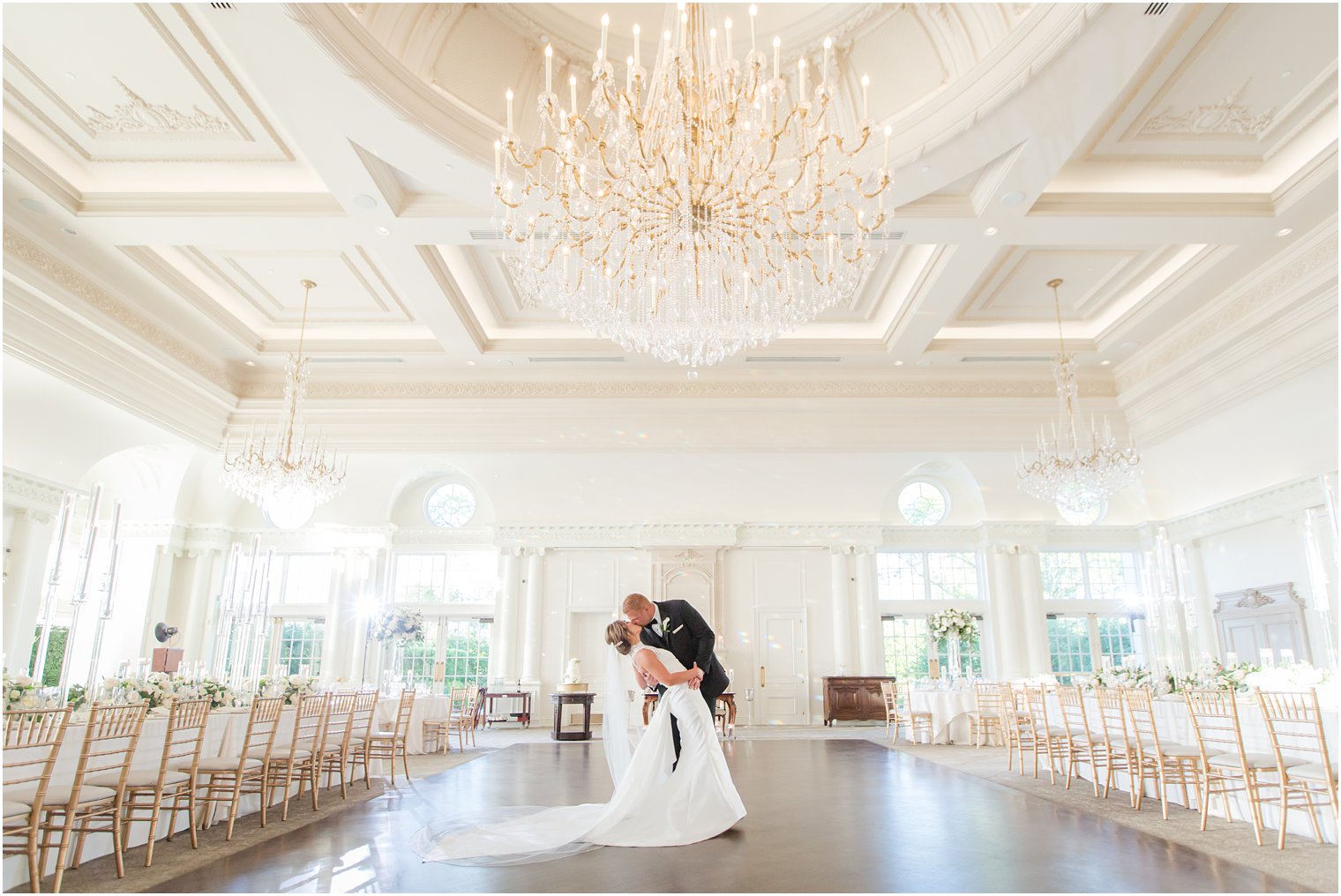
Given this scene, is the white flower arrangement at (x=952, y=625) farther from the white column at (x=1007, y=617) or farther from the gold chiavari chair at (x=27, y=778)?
the gold chiavari chair at (x=27, y=778)

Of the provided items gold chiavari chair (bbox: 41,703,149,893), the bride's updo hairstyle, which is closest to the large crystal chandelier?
the bride's updo hairstyle

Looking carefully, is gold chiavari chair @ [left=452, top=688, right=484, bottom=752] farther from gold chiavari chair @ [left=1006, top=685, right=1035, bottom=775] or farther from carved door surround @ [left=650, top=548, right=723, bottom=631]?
gold chiavari chair @ [left=1006, top=685, right=1035, bottom=775]

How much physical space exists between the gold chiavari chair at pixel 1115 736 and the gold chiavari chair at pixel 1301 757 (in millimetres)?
1048

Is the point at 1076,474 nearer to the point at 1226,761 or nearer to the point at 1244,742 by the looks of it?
the point at 1244,742

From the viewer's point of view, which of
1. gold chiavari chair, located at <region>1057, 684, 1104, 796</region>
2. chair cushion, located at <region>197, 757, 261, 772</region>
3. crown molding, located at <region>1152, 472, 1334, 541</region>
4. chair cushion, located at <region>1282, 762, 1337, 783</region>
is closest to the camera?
chair cushion, located at <region>1282, 762, 1337, 783</region>

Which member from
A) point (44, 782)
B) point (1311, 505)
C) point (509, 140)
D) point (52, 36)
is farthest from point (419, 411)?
point (1311, 505)

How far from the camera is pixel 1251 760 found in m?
5.43

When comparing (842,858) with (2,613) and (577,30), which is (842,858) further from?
(2,613)

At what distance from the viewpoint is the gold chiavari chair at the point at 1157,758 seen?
19.6 feet

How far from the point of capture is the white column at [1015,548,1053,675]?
14852 millimetres

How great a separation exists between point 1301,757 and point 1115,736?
5.28 ft

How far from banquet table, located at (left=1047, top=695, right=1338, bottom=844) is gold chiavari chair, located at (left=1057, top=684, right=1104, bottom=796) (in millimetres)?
171

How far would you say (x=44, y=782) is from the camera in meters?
3.97

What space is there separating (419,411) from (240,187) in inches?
208
